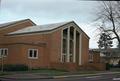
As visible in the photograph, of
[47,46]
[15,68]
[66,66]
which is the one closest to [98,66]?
[66,66]

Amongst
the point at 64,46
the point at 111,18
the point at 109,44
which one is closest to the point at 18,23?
the point at 64,46

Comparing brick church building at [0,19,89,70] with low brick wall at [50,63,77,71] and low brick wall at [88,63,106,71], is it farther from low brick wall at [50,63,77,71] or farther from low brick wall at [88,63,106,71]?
low brick wall at [88,63,106,71]

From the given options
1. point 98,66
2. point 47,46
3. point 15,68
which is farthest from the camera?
point 98,66

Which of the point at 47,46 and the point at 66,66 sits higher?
the point at 47,46

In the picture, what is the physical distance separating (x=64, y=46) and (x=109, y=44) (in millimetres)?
83603

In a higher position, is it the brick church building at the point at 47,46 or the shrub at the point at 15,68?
the brick church building at the point at 47,46

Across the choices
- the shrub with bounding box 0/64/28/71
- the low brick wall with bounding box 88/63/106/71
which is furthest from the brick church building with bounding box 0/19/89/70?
the shrub with bounding box 0/64/28/71

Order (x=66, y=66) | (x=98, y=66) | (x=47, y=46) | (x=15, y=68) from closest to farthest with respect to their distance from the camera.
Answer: (x=15, y=68), (x=66, y=66), (x=47, y=46), (x=98, y=66)

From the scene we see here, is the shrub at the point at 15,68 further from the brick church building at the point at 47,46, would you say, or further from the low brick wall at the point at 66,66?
the low brick wall at the point at 66,66

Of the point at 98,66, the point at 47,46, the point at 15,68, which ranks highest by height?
the point at 47,46

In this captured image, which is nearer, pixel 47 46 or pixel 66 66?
pixel 66 66

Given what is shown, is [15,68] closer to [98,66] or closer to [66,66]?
[66,66]

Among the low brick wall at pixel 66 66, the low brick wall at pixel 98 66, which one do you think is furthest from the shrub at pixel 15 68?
the low brick wall at pixel 98 66

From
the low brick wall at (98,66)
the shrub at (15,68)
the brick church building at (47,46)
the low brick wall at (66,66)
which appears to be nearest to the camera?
the shrub at (15,68)
